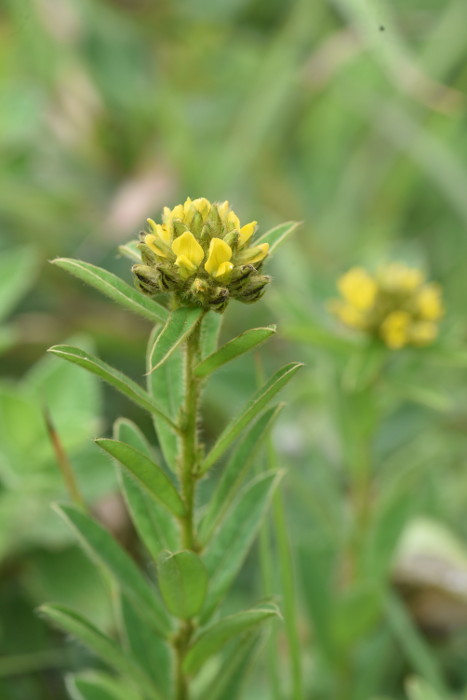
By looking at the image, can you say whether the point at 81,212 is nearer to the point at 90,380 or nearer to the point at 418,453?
the point at 90,380

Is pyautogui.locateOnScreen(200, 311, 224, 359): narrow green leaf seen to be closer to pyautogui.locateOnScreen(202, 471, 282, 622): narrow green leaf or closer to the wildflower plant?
the wildflower plant

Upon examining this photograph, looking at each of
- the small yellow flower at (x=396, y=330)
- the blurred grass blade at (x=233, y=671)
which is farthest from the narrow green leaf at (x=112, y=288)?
the small yellow flower at (x=396, y=330)

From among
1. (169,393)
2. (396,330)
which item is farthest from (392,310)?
(169,393)

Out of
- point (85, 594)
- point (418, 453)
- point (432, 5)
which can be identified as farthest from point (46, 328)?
point (432, 5)

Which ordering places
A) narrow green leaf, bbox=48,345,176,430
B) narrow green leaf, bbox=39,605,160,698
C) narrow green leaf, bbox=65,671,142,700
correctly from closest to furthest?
narrow green leaf, bbox=48,345,176,430
narrow green leaf, bbox=39,605,160,698
narrow green leaf, bbox=65,671,142,700

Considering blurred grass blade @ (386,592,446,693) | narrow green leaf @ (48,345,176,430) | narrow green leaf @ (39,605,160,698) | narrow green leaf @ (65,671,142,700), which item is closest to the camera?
narrow green leaf @ (48,345,176,430)

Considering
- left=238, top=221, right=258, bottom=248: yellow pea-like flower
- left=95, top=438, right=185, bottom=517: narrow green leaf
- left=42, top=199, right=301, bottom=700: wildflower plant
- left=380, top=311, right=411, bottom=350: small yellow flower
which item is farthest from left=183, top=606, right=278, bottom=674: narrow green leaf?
left=380, top=311, right=411, bottom=350: small yellow flower

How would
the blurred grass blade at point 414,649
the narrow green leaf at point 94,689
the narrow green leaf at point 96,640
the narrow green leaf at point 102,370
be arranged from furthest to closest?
the blurred grass blade at point 414,649, the narrow green leaf at point 94,689, the narrow green leaf at point 96,640, the narrow green leaf at point 102,370

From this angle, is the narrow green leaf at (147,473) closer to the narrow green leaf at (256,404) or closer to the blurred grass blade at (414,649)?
the narrow green leaf at (256,404)

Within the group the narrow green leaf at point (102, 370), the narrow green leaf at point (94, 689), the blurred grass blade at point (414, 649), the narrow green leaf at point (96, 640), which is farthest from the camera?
the blurred grass blade at point (414, 649)
